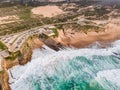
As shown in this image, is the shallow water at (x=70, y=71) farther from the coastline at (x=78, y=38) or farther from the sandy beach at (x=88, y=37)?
the sandy beach at (x=88, y=37)

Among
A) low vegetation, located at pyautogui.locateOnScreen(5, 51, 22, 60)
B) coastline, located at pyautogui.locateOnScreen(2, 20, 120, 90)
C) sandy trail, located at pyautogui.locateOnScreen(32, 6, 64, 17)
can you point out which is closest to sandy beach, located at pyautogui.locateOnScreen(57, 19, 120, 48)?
coastline, located at pyautogui.locateOnScreen(2, 20, 120, 90)

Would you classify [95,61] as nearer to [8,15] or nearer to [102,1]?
[8,15]

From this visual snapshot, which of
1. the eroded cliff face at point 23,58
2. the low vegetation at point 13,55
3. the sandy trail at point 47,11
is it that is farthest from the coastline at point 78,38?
the sandy trail at point 47,11

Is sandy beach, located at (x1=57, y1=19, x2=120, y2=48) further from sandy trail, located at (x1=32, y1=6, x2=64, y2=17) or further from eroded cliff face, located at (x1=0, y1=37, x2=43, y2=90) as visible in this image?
sandy trail, located at (x1=32, y1=6, x2=64, y2=17)

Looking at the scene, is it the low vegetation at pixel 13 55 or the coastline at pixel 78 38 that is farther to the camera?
the coastline at pixel 78 38

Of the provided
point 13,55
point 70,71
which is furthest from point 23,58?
point 70,71

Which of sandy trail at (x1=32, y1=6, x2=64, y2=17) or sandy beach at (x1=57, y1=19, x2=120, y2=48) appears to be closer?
sandy beach at (x1=57, y1=19, x2=120, y2=48)

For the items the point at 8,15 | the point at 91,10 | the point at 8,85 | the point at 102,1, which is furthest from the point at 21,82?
the point at 102,1

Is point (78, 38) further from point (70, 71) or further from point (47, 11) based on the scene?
point (47, 11)
